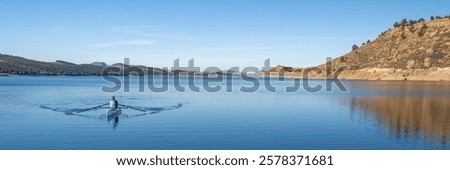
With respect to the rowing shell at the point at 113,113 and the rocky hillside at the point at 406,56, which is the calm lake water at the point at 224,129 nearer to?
the rowing shell at the point at 113,113

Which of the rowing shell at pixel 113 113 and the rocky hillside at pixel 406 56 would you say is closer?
the rowing shell at pixel 113 113

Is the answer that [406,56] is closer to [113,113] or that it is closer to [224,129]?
[113,113]

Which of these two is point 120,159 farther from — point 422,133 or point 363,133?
point 422,133

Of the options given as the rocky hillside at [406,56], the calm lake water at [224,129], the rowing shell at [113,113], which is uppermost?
the rocky hillside at [406,56]

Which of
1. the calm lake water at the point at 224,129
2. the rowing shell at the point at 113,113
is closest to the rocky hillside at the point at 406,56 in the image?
the calm lake water at the point at 224,129

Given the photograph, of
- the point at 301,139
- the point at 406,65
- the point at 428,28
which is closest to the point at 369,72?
the point at 406,65

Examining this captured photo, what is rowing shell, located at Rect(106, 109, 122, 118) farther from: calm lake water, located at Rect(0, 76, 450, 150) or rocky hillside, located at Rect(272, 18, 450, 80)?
rocky hillside, located at Rect(272, 18, 450, 80)

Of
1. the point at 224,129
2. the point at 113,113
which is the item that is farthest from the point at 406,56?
the point at 224,129

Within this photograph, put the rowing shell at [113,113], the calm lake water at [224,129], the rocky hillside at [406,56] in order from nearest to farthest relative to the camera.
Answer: the calm lake water at [224,129] → the rowing shell at [113,113] → the rocky hillside at [406,56]
